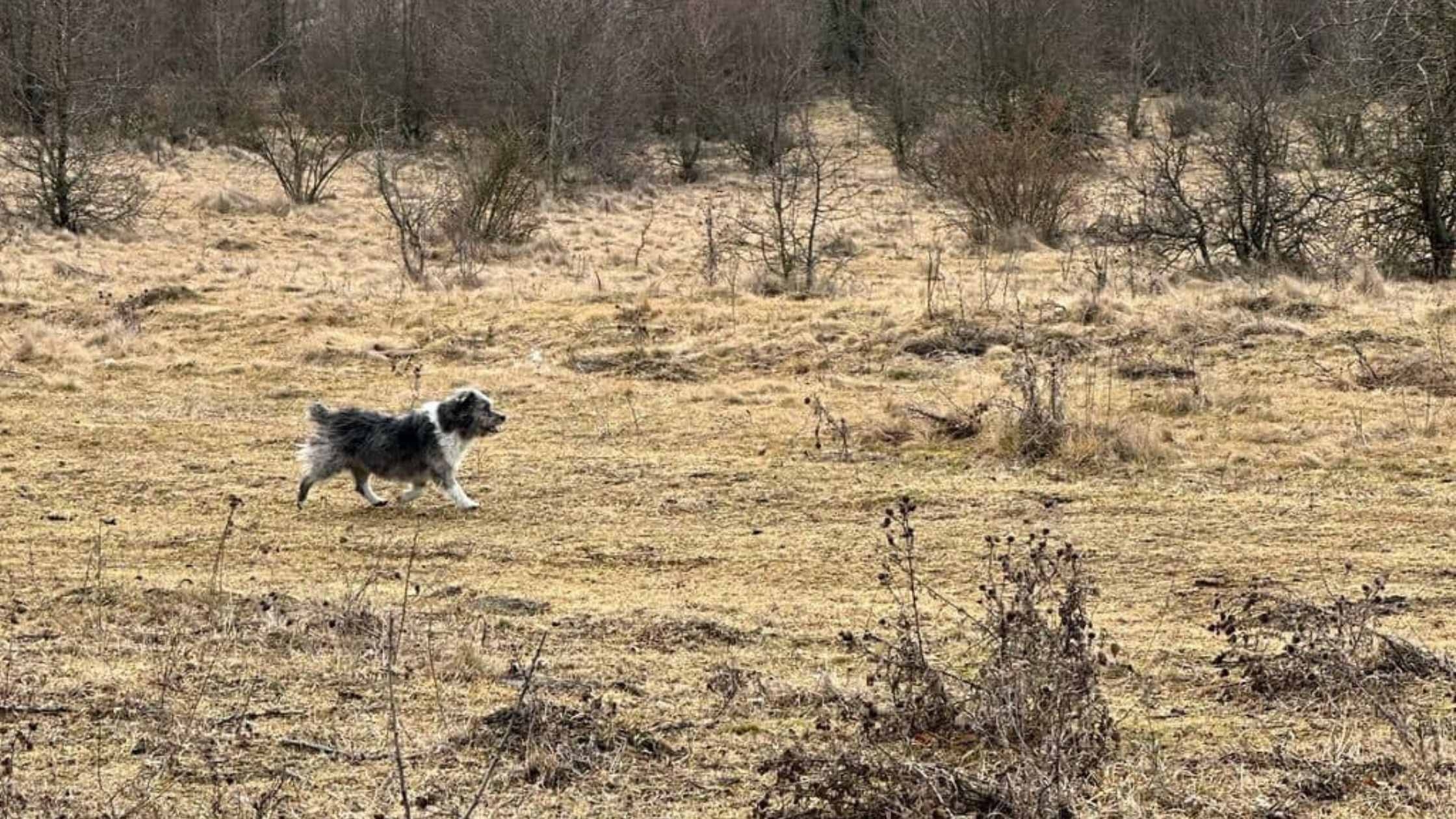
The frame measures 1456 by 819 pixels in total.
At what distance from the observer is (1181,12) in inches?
1845

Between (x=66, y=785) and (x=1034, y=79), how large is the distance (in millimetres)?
34625

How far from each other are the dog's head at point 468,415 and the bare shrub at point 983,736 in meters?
4.74

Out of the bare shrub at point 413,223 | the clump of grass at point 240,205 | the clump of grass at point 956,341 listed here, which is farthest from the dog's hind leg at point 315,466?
the clump of grass at point 240,205

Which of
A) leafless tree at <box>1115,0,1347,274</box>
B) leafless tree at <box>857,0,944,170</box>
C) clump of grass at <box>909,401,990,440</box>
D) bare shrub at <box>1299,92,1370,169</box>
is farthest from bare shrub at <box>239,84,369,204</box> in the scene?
clump of grass at <box>909,401,990,440</box>

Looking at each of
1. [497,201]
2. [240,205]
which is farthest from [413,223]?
[240,205]

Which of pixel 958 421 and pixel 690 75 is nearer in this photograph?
pixel 958 421

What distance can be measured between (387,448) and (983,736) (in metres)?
5.73

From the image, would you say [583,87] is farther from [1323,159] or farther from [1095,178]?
[1323,159]

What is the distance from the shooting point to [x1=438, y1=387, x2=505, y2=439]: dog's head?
1042 cm

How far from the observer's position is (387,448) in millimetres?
10258

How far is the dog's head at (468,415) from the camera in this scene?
10422 millimetres

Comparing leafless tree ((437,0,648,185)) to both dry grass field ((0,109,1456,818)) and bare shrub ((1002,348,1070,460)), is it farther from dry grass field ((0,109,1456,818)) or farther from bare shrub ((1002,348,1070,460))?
bare shrub ((1002,348,1070,460))

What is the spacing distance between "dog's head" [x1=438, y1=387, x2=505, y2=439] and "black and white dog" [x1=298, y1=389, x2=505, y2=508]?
0.04ft

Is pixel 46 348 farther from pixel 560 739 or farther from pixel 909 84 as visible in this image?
pixel 909 84
